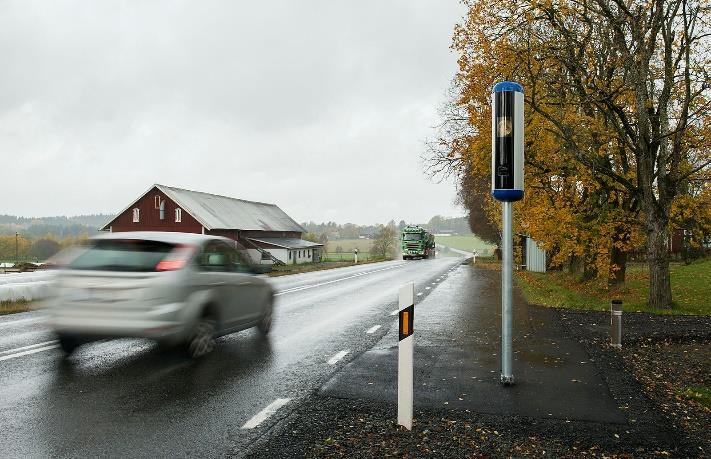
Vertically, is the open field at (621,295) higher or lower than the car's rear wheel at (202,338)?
lower

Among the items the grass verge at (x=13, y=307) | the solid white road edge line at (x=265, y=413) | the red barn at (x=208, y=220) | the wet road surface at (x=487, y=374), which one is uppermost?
the red barn at (x=208, y=220)

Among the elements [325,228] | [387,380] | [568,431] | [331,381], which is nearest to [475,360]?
[387,380]

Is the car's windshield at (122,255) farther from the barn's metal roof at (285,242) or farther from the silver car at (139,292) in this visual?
the barn's metal roof at (285,242)

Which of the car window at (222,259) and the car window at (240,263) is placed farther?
the car window at (240,263)

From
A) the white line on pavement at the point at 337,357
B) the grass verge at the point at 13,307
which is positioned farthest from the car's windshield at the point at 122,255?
the grass verge at the point at 13,307

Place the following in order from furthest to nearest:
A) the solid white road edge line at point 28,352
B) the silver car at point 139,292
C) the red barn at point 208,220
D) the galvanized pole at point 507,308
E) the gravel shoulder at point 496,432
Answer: the red barn at point 208,220 < the solid white road edge line at point 28,352 < the silver car at point 139,292 < the galvanized pole at point 507,308 < the gravel shoulder at point 496,432

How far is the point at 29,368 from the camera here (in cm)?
663

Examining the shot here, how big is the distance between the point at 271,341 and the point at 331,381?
9.09ft

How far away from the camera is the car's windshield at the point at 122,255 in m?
6.67

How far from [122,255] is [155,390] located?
1880 mm

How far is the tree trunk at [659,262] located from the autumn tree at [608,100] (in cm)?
3

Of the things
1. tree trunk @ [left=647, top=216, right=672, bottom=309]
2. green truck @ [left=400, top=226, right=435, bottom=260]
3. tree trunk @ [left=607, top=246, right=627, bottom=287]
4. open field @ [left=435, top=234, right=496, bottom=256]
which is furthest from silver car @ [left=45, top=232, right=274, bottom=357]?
open field @ [left=435, top=234, right=496, bottom=256]

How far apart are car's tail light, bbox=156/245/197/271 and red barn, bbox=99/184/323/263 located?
152 ft

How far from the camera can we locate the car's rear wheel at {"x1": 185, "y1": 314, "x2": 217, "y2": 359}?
7117 mm
